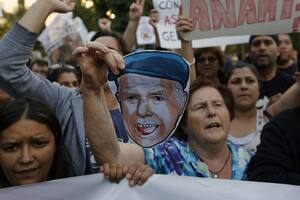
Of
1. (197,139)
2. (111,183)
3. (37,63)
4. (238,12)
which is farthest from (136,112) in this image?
(37,63)

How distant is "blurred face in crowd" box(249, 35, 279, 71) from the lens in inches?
214

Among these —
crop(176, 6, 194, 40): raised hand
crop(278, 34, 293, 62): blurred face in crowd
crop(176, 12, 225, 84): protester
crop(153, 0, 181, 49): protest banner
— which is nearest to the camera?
crop(176, 6, 194, 40): raised hand

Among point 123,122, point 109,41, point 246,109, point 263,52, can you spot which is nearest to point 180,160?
point 123,122

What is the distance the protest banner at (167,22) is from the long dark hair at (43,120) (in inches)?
115

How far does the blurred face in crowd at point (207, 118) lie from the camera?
278cm

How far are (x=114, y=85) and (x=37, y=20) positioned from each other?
458 mm

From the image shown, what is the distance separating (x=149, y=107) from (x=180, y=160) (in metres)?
0.46

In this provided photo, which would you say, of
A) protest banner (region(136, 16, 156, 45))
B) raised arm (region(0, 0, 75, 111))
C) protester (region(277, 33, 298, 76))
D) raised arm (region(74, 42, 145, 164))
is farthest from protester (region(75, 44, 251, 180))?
protest banner (region(136, 16, 156, 45))

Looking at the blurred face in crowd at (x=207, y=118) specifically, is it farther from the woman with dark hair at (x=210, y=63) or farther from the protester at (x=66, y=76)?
the protester at (x=66, y=76)

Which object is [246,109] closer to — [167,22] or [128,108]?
[167,22]

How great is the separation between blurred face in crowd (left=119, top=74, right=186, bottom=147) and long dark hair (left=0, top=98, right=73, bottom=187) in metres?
0.29

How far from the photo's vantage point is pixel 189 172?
→ 8.51 feet

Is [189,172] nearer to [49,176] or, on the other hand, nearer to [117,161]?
[117,161]

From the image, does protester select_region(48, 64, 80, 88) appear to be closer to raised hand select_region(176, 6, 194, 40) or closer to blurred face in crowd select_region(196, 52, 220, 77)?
blurred face in crowd select_region(196, 52, 220, 77)
